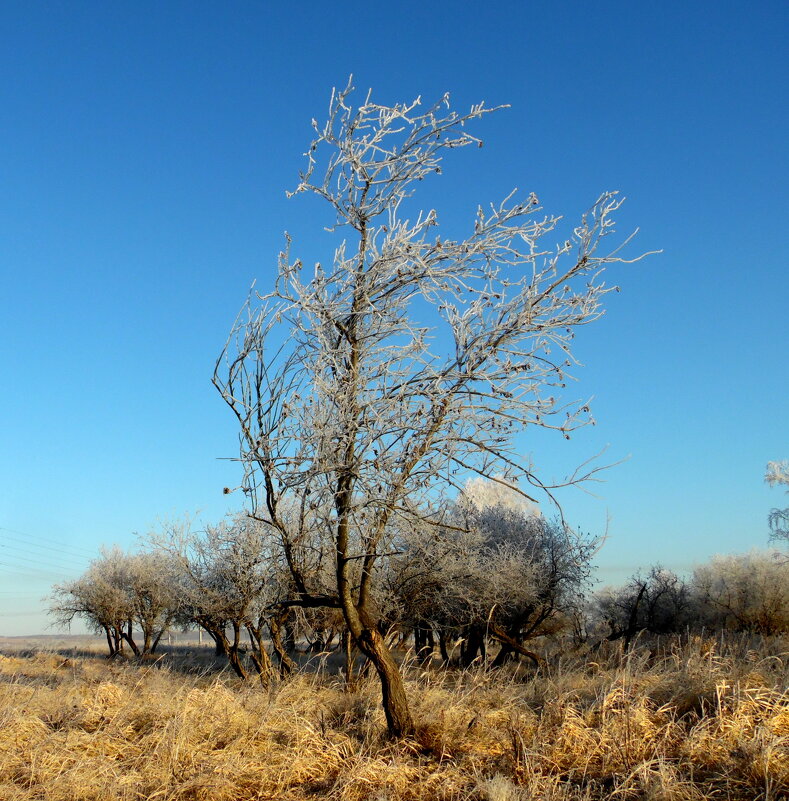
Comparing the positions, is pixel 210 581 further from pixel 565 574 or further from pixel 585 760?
pixel 585 760

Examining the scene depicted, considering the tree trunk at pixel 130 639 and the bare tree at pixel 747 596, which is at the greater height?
the bare tree at pixel 747 596

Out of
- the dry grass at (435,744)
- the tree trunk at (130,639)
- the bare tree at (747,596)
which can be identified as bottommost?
the tree trunk at (130,639)

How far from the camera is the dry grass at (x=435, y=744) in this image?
546 cm

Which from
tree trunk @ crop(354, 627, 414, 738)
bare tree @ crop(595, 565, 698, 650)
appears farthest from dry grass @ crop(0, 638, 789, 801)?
bare tree @ crop(595, 565, 698, 650)

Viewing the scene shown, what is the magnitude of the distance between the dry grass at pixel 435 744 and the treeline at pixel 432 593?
112 centimetres

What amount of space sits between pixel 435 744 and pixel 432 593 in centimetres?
1523

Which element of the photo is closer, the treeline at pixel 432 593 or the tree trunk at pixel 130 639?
the treeline at pixel 432 593

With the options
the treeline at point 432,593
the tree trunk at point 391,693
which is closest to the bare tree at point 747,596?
the treeline at point 432,593

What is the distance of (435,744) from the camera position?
650 cm

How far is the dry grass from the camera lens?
5.46 meters

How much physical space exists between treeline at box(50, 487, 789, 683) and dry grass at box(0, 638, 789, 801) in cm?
112

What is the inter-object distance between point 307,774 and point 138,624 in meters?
42.9

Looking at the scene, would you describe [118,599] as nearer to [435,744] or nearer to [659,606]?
[659,606]

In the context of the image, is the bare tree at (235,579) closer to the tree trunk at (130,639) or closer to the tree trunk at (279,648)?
the tree trunk at (279,648)
